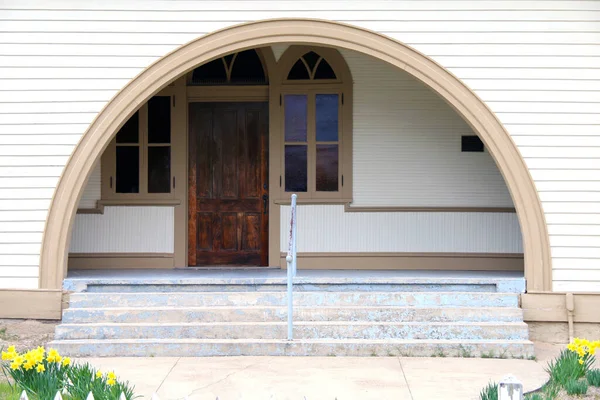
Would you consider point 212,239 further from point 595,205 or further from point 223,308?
point 595,205

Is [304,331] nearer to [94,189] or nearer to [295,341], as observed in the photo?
[295,341]

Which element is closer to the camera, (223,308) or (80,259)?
(223,308)

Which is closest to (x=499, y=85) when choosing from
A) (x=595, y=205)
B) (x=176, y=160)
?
(x=595, y=205)

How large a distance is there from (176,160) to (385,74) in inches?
110

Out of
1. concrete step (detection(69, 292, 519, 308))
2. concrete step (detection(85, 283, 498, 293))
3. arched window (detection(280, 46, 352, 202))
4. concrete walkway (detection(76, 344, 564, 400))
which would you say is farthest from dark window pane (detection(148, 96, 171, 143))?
concrete walkway (detection(76, 344, 564, 400))

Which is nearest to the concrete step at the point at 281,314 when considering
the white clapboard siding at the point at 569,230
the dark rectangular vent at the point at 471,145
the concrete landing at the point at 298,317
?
the concrete landing at the point at 298,317

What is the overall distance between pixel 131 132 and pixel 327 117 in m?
2.44

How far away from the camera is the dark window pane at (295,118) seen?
9453 millimetres

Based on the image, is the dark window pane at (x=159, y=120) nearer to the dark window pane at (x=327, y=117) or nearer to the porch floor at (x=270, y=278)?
the porch floor at (x=270, y=278)

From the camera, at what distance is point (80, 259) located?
9305mm

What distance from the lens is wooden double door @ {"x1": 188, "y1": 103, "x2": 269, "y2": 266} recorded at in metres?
9.55

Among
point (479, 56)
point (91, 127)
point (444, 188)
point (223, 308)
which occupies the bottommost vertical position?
point (223, 308)

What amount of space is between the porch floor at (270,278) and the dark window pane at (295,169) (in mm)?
1164

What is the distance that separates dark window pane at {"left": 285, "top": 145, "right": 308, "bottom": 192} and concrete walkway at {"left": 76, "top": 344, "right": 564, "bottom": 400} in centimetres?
305
